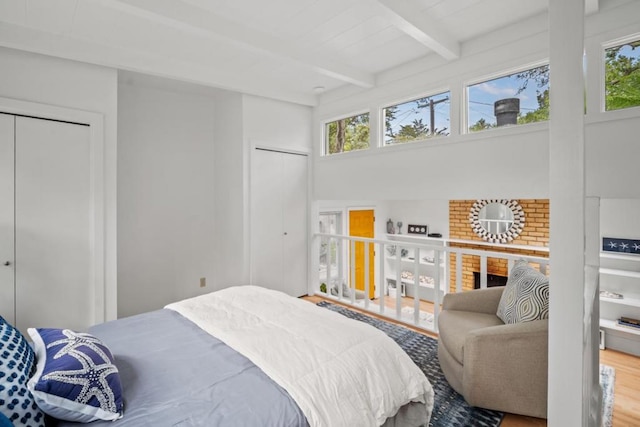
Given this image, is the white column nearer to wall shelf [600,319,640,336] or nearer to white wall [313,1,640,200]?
white wall [313,1,640,200]

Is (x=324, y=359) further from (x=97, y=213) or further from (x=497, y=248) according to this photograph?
(x=497, y=248)

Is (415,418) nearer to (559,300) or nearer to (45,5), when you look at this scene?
(559,300)

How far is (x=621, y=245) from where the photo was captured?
11.0 ft

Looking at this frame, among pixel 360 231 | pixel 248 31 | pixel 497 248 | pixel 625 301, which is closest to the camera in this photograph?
pixel 248 31

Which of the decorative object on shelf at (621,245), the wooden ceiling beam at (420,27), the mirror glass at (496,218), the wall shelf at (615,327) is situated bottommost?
the wall shelf at (615,327)

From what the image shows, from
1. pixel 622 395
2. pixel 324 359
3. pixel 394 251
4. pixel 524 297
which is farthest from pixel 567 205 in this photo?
pixel 394 251

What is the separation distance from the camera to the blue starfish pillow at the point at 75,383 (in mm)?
1068

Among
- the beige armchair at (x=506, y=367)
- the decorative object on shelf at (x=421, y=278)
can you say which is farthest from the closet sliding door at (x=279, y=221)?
the decorative object on shelf at (x=421, y=278)

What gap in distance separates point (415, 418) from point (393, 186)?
242 cm

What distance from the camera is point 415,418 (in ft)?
5.46

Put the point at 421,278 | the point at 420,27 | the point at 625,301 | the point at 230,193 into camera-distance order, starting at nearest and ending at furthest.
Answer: the point at 420,27
the point at 625,301
the point at 230,193
the point at 421,278

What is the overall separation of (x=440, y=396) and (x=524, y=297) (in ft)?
2.82

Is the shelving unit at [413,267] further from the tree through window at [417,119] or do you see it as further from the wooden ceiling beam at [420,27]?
the wooden ceiling beam at [420,27]

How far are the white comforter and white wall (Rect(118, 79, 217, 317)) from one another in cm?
206
